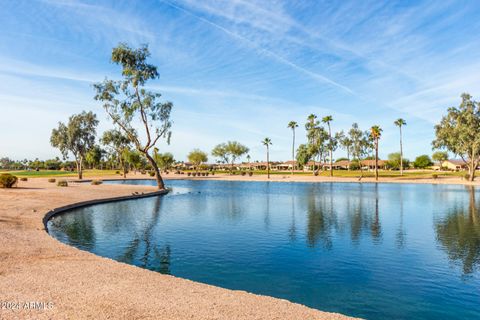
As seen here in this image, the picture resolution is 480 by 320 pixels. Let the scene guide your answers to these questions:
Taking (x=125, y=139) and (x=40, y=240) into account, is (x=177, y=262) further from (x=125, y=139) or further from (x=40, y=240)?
(x=125, y=139)

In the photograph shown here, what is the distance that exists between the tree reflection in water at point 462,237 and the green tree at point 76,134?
71930 mm

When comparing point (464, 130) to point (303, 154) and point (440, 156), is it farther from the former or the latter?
point (440, 156)

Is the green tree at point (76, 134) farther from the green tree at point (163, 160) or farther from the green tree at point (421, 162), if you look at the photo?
the green tree at point (421, 162)

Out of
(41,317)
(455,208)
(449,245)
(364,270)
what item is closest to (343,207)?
(455,208)

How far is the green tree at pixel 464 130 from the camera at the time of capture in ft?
234

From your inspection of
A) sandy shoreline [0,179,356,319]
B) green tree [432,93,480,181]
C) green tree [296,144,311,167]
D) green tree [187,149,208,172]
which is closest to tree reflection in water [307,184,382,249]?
sandy shoreline [0,179,356,319]

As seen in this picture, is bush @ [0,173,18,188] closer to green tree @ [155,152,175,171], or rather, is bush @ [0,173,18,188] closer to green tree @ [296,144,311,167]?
green tree @ [155,152,175,171]

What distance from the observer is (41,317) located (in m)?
7.48

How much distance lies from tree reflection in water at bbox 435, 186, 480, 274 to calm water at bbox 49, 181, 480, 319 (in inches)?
2.1

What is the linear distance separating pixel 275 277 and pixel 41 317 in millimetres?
8488

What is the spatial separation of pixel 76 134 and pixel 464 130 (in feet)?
281

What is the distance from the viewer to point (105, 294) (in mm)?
8984

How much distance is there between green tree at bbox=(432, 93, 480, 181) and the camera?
234 feet

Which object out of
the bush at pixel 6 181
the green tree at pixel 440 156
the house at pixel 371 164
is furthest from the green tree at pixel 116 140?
the green tree at pixel 440 156
